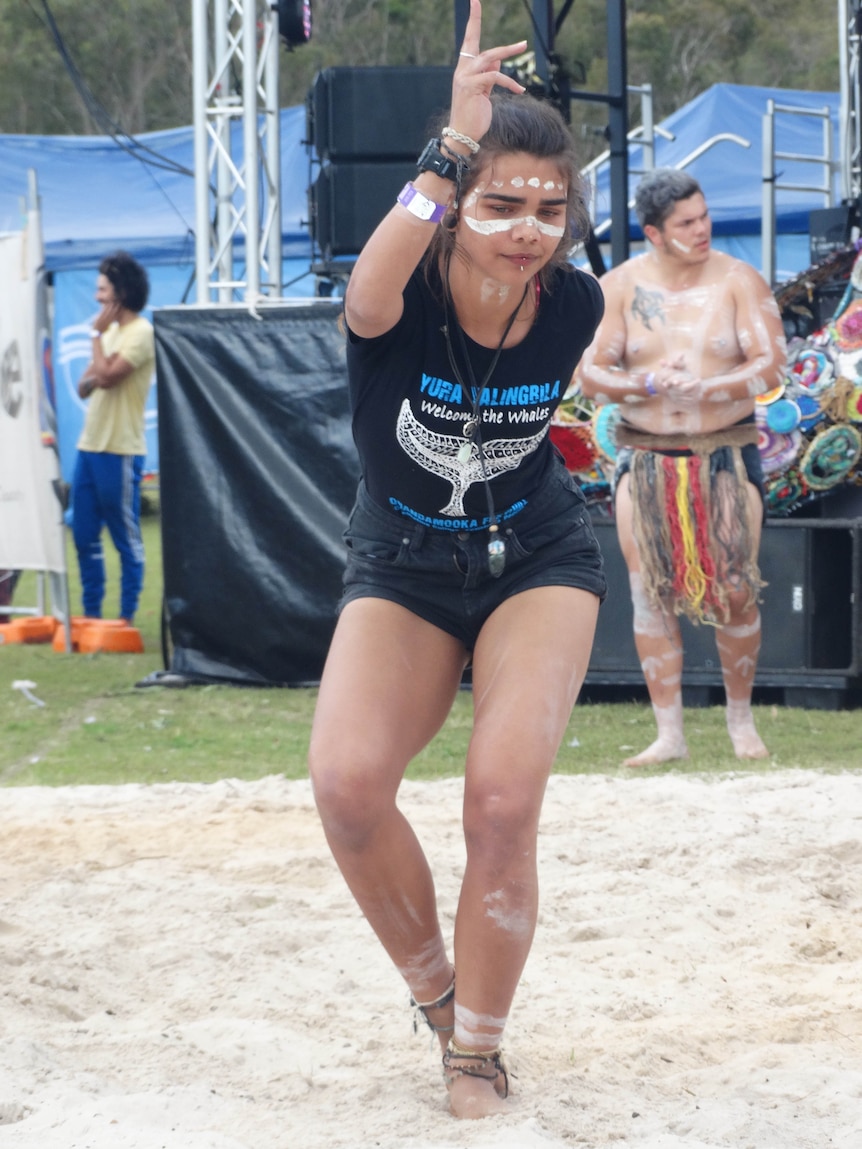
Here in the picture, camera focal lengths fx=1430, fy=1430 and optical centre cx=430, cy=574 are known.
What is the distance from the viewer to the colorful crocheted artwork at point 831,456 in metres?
6.75

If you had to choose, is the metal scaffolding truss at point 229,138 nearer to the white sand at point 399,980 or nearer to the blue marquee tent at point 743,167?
the white sand at point 399,980

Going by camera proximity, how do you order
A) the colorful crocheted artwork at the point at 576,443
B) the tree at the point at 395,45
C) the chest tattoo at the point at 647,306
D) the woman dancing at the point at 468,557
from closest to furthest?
the woman dancing at the point at 468,557 < the chest tattoo at the point at 647,306 < the colorful crocheted artwork at the point at 576,443 < the tree at the point at 395,45

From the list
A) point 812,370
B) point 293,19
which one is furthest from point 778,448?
point 293,19

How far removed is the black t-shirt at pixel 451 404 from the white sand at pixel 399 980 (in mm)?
1154

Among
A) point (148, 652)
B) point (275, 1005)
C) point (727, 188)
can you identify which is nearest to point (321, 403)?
point (148, 652)

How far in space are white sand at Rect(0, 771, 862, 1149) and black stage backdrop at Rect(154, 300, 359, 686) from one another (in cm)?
221

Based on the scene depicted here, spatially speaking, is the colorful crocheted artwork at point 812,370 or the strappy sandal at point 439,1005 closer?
the strappy sandal at point 439,1005

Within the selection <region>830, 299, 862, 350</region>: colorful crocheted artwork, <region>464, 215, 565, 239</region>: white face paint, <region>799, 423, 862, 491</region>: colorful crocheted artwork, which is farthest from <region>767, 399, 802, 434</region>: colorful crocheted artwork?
<region>464, 215, 565, 239</region>: white face paint

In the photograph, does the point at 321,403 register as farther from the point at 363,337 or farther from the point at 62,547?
the point at 363,337

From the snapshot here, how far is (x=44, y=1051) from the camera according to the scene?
2.96 metres

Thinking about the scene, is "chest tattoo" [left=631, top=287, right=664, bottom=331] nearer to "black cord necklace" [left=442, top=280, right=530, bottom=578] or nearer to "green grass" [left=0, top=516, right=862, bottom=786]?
"green grass" [left=0, top=516, right=862, bottom=786]

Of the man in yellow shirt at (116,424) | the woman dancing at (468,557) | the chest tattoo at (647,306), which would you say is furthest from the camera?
the man in yellow shirt at (116,424)

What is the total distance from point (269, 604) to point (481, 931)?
485 centimetres

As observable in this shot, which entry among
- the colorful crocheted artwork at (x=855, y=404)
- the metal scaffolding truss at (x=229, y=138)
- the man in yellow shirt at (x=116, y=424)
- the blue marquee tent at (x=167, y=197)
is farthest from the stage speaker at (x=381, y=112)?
the blue marquee tent at (x=167, y=197)
